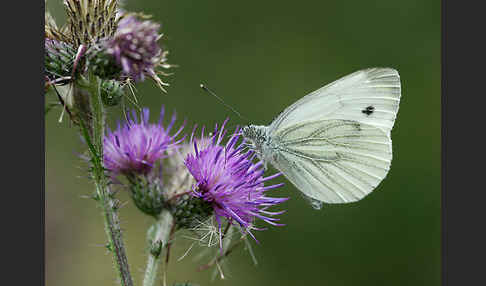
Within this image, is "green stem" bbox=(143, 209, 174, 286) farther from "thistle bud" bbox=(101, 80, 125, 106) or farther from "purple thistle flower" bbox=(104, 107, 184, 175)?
"thistle bud" bbox=(101, 80, 125, 106)

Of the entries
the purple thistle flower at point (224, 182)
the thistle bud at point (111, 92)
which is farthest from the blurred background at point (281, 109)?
the thistle bud at point (111, 92)

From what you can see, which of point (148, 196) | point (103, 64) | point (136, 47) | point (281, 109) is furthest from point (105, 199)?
point (281, 109)

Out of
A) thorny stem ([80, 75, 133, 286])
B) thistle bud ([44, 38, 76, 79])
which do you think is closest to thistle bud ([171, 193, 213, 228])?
thorny stem ([80, 75, 133, 286])

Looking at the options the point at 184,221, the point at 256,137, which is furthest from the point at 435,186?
the point at 184,221

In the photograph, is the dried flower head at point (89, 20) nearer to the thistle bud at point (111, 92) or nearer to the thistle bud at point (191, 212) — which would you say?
the thistle bud at point (111, 92)

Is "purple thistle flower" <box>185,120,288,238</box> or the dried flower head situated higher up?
the dried flower head

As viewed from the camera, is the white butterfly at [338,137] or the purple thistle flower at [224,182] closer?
the purple thistle flower at [224,182]
